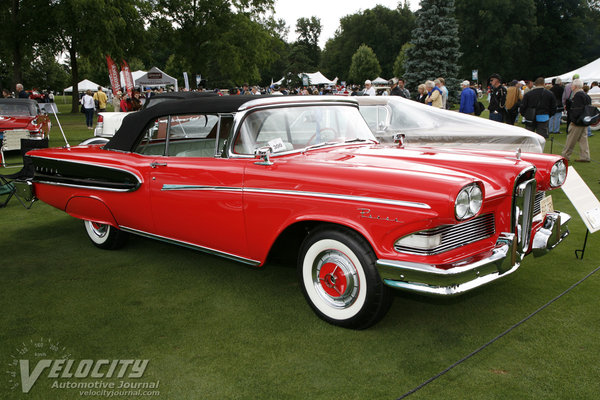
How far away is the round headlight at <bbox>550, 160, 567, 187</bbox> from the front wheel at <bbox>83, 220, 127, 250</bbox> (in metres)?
4.07

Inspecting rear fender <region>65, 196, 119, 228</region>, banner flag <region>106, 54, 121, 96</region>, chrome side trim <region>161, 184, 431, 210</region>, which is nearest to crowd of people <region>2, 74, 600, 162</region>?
rear fender <region>65, 196, 119, 228</region>

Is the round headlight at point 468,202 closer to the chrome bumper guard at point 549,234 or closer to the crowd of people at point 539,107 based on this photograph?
the chrome bumper guard at point 549,234

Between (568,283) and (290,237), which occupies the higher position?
(290,237)

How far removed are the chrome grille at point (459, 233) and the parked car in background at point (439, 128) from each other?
12.4ft

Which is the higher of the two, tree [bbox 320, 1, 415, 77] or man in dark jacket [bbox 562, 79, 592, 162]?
tree [bbox 320, 1, 415, 77]

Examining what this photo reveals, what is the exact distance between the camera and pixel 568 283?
4.00 meters

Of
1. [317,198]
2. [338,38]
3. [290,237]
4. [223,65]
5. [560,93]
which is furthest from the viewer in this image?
[338,38]

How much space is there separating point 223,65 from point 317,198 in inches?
1371

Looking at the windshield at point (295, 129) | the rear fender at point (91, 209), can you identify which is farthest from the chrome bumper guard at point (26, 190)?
the windshield at point (295, 129)

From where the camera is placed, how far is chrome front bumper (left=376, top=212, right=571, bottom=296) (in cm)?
279

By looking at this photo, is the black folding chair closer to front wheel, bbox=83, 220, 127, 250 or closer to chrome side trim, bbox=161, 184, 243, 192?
front wheel, bbox=83, 220, 127, 250

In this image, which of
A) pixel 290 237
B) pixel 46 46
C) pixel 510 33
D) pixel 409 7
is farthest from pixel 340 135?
pixel 409 7

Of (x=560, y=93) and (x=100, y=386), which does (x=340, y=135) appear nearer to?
(x=100, y=386)

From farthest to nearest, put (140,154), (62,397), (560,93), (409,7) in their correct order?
(409,7) → (560,93) → (140,154) → (62,397)
